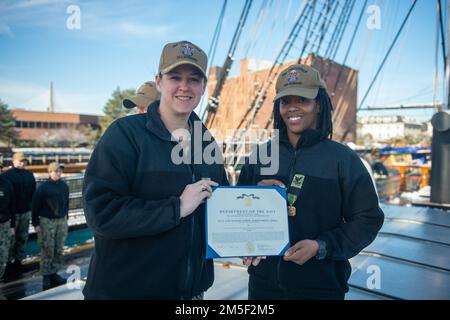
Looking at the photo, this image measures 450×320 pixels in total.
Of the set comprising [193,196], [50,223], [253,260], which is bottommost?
[50,223]

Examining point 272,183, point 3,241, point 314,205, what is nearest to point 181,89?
point 272,183

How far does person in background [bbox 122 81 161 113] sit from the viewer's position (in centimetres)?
353

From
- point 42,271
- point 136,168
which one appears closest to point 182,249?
point 136,168

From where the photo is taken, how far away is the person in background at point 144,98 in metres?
3.53

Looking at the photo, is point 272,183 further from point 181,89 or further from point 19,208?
point 19,208

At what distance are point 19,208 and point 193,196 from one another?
559 centimetres

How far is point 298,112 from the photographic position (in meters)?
1.82

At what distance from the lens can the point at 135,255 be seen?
138 centimetres

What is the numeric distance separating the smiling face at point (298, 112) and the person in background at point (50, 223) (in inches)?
180

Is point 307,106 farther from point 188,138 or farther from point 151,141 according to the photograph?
point 151,141

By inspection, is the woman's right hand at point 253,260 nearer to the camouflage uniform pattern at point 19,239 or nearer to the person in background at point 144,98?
Result: the person in background at point 144,98

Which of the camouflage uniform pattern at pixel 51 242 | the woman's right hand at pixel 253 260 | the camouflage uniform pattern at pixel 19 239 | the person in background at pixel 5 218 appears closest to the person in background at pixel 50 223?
the camouflage uniform pattern at pixel 51 242

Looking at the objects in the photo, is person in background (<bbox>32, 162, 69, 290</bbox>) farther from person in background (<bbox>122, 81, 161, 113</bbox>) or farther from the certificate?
the certificate
